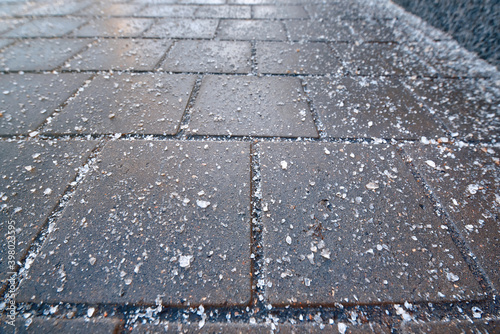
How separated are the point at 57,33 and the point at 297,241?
2453 millimetres

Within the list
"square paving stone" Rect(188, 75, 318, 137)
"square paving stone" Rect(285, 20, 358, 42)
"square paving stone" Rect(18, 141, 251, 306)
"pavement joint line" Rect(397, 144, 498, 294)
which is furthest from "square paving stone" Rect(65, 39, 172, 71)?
"pavement joint line" Rect(397, 144, 498, 294)

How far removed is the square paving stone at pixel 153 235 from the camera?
0.59m

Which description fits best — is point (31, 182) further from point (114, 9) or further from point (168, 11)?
point (114, 9)

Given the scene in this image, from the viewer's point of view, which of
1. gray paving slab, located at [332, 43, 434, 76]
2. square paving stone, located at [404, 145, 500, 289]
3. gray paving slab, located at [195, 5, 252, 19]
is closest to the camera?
square paving stone, located at [404, 145, 500, 289]

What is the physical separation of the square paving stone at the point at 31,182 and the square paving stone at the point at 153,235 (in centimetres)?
7

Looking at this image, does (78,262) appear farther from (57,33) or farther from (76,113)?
(57,33)

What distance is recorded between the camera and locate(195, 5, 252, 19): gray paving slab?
7.09ft

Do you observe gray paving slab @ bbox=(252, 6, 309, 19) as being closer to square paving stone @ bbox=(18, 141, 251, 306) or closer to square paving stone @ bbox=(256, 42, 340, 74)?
square paving stone @ bbox=(256, 42, 340, 74)

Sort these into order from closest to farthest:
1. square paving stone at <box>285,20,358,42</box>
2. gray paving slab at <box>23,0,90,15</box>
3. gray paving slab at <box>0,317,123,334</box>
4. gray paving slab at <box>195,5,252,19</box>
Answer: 1. gray paving slab at <box>0,317,123,334</box>
2. square paving stone at <box>285,20,358,42</box>
3. gray paving slab at <box>195,5,252,19</box>
4. gray paving slab at <box>23,0,90,15</box>

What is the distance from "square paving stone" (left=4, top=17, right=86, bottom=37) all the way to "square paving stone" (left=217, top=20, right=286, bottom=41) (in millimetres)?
1293

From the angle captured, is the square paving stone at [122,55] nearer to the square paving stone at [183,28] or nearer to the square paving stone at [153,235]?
the square paving stone at [183,28]

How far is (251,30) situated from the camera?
188cm

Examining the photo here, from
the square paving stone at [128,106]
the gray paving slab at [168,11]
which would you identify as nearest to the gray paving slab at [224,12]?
the gray paving slab at [168,11]

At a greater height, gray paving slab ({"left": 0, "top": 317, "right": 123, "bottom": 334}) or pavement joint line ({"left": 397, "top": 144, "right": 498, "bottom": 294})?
pavement joint line ({"left": 397, "top": 144, "right": 498, "bottom": 294})
